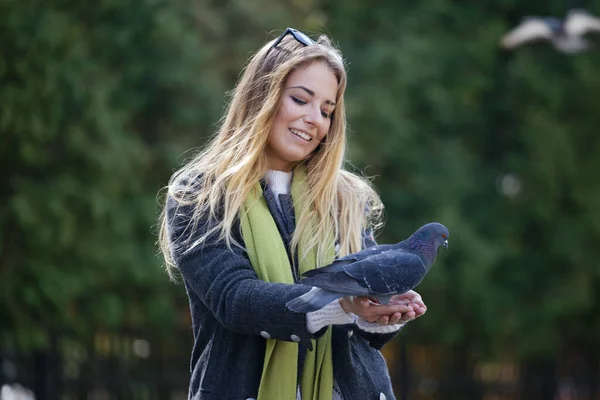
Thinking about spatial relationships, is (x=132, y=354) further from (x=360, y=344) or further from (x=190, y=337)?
(x=360, y=344)

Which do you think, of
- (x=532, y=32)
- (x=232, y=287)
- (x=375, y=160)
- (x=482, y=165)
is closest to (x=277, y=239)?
(x=232, y=287)

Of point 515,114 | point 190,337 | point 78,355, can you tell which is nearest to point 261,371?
point 78,355

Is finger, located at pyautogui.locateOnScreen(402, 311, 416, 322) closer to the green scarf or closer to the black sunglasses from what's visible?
the green scarf

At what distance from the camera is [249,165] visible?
9.48ft

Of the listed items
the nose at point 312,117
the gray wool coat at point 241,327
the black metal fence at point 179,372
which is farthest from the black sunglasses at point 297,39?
the black metal fence at point 179,372

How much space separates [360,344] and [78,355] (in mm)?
7825

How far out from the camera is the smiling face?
2.97 metres

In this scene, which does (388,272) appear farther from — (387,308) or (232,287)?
(232,287)

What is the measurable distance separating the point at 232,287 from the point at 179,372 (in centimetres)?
884

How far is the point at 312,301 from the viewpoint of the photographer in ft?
8.42

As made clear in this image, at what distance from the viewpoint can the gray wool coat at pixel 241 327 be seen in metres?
2.63

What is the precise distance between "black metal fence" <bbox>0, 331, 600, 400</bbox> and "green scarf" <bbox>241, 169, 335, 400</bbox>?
7107 mm

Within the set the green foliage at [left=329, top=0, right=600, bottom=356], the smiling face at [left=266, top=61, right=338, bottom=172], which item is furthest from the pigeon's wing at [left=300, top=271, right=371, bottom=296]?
the green foliage at [left=329, top=0, right=600, bottom=356]

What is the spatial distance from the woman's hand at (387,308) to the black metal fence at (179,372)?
289 inches
